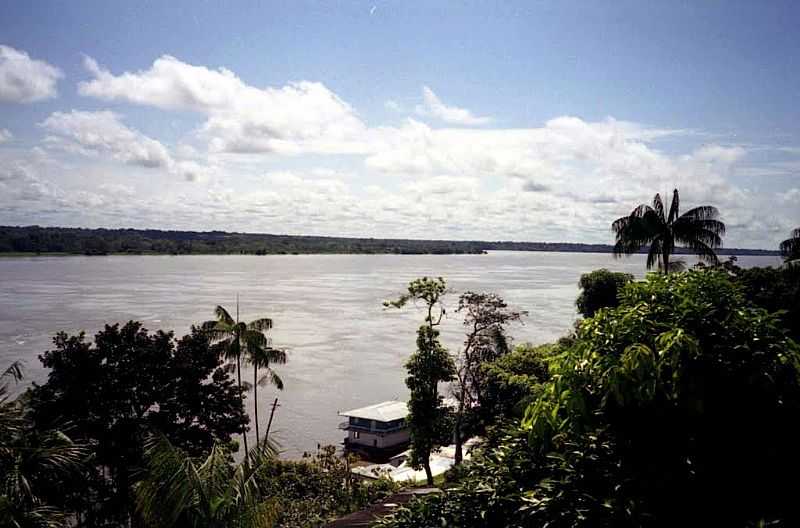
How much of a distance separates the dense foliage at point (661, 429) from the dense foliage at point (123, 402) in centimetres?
1221

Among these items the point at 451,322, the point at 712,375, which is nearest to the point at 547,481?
the point at 712,375

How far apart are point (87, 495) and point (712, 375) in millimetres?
A: 13998

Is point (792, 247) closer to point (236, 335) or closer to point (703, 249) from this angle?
point (703, 249)

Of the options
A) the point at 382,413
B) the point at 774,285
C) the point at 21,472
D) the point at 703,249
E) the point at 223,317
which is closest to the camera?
the point at 21,472

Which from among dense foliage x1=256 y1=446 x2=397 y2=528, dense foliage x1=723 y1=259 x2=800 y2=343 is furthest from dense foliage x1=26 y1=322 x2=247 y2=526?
dense foliage x1=723 y1=259 x2=800 y2=343

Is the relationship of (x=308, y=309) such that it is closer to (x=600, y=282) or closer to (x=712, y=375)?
(x=600, y=282)

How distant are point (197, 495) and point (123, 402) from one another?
905 centimetres

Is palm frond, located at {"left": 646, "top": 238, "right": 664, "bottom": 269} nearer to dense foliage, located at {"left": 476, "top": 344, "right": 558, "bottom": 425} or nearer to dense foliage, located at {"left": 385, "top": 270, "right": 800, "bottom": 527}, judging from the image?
dense foliage, located at {"left": 476, "top": 344, "right": 558, "bottom": 425}

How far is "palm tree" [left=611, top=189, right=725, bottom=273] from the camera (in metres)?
16.8

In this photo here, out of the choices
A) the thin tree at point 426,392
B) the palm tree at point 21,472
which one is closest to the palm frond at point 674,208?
the thin tree at point 426,392

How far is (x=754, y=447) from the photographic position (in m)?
3.99

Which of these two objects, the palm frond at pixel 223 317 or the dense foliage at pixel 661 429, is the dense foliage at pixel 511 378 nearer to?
the palm frond at pixel 223 317

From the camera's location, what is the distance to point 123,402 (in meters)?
15.5

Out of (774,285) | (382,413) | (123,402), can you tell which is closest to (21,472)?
(123,402)
